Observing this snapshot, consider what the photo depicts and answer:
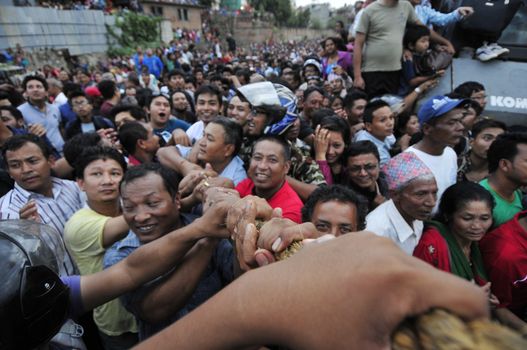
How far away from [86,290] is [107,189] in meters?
1.09

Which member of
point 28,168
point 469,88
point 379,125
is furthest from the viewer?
point 469,88

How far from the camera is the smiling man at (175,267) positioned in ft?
4.92

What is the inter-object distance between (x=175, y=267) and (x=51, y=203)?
175 centimetres

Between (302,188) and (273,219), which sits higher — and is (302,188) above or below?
below

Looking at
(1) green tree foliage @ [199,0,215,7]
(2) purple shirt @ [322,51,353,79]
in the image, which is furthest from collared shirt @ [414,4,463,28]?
(1) green tree foliage @ [199,0,215,7]

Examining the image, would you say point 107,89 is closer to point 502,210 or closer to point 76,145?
point 76,145

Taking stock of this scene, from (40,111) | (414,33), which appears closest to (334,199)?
(414,33)

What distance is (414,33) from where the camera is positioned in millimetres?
5180

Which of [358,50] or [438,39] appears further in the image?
[438,39]

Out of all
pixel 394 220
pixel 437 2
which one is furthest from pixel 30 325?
pixel 437 2

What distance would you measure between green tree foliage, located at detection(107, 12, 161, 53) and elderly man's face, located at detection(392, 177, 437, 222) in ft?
73.8

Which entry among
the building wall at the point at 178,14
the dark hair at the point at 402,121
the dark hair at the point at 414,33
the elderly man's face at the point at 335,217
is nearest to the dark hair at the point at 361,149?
the elderly man's face at the point at 335,217

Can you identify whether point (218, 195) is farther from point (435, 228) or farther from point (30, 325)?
point (435, 228)

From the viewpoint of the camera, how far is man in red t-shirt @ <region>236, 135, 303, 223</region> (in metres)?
2.42
